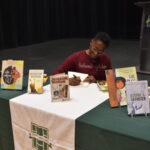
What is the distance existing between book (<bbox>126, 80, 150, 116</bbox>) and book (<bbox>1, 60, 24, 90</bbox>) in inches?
29.8

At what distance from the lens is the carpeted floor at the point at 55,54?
16.7 ft

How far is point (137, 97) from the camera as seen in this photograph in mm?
1224

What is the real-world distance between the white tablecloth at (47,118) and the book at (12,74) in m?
0.15

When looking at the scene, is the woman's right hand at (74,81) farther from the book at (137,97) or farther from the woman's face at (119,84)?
the book at (137,97)

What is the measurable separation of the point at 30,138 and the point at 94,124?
445 millimetres

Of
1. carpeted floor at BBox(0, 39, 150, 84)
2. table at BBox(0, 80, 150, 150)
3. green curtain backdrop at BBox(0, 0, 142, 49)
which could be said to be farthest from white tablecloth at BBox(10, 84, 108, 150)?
green curtain backdrop at BBox(0, 0, 142, 49)

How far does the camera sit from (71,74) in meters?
1.84

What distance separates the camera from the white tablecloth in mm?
1290

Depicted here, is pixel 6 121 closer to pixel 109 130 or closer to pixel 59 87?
pixel 59 87

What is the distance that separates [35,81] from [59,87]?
24 centimetres

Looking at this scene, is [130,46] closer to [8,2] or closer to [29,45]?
[29,45]

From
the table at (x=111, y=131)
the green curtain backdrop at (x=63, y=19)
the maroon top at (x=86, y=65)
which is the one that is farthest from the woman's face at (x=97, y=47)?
the green curtain backdrop at (x=63, y=19)

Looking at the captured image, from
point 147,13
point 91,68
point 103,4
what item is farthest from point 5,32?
point 91,68

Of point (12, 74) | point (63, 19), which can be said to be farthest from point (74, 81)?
point (63, 19)
